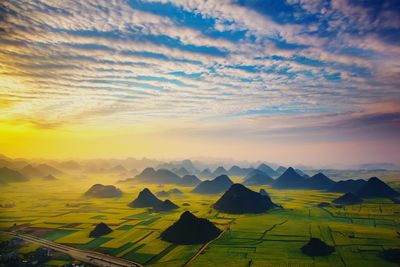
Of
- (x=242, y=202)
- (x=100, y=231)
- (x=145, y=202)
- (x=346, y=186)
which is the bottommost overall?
(x=100, y=231)

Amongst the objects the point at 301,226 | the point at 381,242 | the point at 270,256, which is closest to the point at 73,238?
the point at 270,256

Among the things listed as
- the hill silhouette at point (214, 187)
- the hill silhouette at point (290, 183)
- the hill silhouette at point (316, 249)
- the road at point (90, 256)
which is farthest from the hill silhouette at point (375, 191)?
the road at point (90, 256)

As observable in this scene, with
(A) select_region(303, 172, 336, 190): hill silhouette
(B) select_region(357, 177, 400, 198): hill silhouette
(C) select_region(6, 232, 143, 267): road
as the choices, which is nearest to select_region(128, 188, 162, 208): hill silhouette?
(C) select_region(6, 232, 143, 267): road

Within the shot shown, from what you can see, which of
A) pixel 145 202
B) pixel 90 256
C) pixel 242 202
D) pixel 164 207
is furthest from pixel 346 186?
pixel 90 256

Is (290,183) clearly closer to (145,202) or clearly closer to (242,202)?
(242,202)

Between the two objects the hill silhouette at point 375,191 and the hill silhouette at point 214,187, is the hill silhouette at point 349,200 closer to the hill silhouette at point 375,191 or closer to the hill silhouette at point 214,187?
the hill silhouette at point 375,191

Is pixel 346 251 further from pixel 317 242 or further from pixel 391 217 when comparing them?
pixel 391 217

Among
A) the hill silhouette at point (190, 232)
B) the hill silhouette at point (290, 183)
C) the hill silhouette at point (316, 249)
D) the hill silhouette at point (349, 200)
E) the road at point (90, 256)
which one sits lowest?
the road at point (90, 256)
